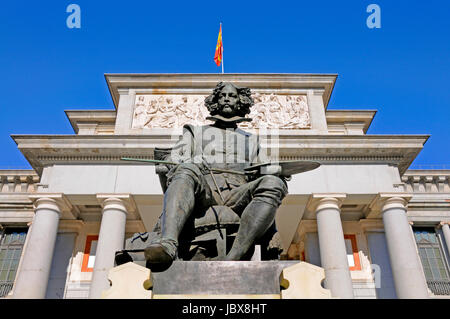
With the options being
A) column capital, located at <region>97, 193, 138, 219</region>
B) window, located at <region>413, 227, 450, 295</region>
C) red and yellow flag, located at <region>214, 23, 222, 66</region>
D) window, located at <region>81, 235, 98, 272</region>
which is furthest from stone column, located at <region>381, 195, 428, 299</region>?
window, located at <region>81, 235, 98, 272</region>

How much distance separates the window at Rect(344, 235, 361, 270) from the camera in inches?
843

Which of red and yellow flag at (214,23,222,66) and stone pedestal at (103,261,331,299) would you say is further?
red and yellow flag at (214,23,222,66)

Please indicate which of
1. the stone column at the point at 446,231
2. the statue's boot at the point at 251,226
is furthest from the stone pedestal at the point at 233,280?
the stone column at the point at 446,231

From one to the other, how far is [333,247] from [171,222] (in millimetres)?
14789

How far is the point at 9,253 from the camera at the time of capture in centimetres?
2298

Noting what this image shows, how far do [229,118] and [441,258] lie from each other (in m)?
21.7

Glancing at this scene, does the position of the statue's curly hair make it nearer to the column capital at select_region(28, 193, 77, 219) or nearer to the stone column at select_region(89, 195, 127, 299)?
the stone column at select_region(89, 195, 127, 299)

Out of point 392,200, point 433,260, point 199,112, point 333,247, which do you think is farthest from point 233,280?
point 433,260

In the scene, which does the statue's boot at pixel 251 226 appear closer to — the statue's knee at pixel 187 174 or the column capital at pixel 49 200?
the statue's knee at pixel 187 174

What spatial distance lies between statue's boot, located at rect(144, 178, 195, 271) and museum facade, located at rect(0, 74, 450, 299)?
13964 millimetres

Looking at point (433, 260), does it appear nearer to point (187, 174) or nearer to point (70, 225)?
point (70, 225)

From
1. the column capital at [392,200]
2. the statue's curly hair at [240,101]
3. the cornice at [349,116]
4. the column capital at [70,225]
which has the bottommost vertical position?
the statue's curly hair at [240,101]

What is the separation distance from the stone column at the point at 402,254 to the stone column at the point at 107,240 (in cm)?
1155

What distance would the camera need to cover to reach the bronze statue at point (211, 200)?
3732mm
